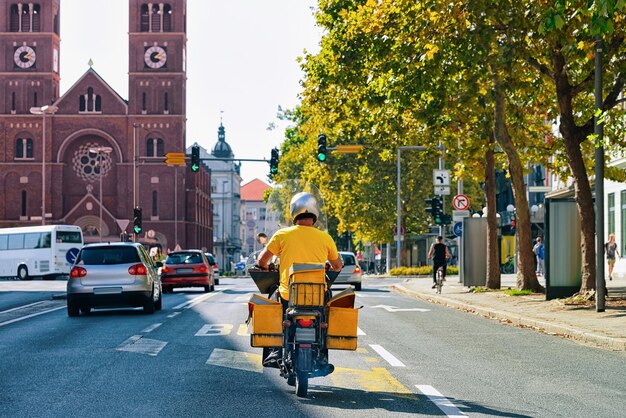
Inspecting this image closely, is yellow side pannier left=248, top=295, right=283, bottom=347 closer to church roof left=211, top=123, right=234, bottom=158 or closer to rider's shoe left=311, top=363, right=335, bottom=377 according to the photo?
rider's shoe left=311, top=363, right=335, bottom=377

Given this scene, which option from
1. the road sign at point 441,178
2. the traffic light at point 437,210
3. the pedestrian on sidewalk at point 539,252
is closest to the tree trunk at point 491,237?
the road sign at point 441,178

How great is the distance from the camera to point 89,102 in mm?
99250

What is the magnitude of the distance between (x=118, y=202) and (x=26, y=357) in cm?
8687

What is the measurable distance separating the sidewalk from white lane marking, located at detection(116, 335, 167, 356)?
6056 millimetres

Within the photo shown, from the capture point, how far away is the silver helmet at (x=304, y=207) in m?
9.65

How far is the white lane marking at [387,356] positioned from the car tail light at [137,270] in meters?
8.87

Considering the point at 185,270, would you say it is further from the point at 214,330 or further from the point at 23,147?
the point at 23,147

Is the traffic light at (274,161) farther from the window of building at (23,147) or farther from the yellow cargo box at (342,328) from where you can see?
the window of building at (23,147)

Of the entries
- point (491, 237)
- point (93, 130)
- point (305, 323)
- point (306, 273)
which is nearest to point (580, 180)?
point (491, 237)

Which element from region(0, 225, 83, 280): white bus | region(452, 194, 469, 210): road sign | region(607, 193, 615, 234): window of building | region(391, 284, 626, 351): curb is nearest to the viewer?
region(391, 284, 626, 351): curb

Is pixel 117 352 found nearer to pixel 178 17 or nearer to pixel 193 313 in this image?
pixel 193 313

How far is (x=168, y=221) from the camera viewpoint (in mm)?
98688

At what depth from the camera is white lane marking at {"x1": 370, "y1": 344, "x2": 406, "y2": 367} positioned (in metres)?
12.3

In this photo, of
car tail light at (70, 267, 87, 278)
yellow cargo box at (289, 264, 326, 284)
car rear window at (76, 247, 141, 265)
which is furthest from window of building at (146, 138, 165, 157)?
yellow cargo box at (289, 264, 326, 284)
